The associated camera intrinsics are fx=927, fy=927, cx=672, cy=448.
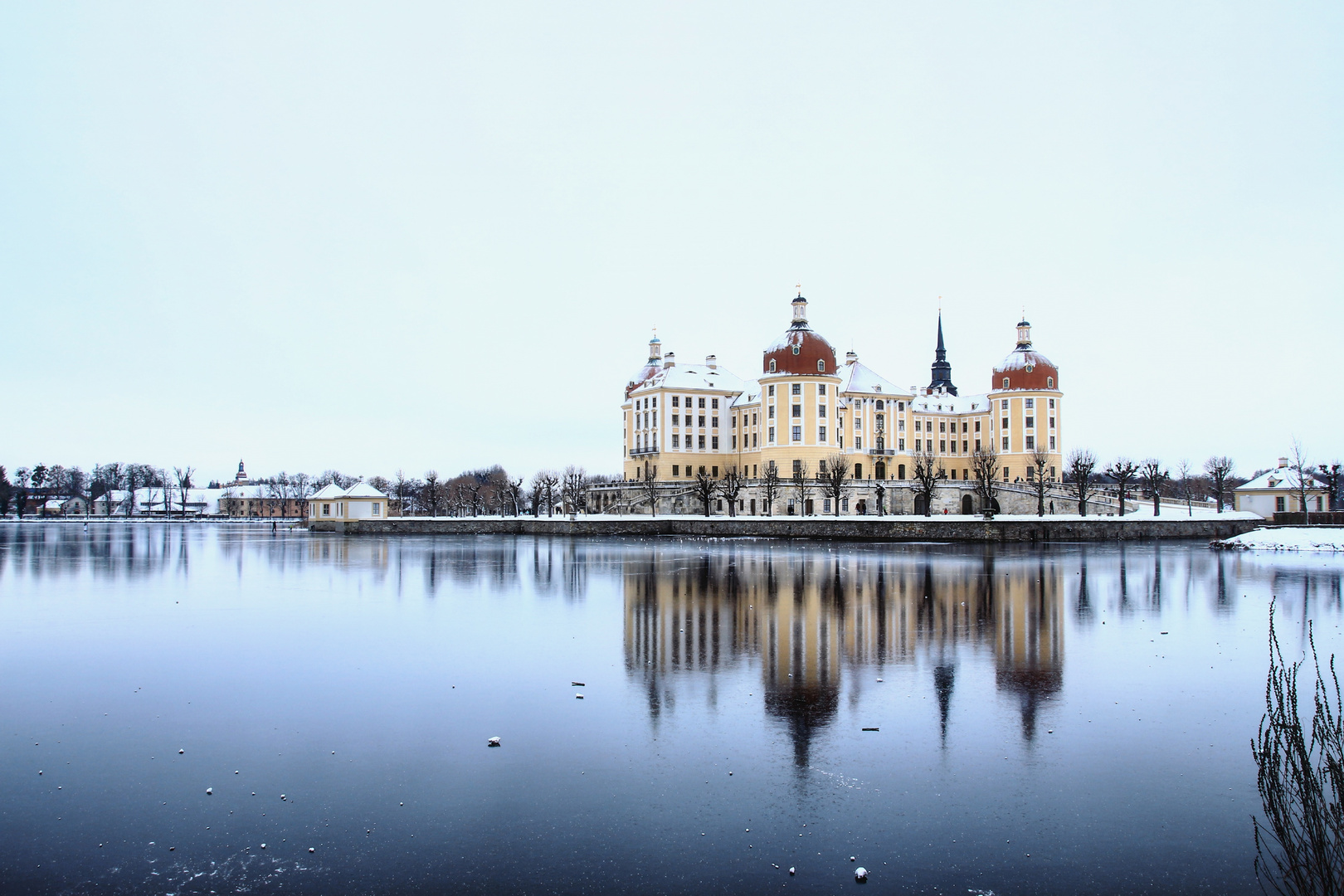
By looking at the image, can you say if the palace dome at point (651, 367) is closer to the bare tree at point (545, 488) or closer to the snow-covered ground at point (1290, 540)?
the bare tree at point (545, 488)

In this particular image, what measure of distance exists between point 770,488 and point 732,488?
3.26 meters

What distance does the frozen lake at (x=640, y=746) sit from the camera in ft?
24.7

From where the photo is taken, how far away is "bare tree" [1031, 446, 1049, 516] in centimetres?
7456

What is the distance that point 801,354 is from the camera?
83375 millimetres

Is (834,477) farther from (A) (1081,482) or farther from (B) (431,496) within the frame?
(B) (431,496)

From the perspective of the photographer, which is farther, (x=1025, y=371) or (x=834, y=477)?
(x=1025, y=371)

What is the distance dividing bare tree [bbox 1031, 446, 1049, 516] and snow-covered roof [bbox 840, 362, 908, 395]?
1402 cm

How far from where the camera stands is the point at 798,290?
283 feet

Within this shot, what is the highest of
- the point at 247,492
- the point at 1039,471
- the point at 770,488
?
the point at 1039,471

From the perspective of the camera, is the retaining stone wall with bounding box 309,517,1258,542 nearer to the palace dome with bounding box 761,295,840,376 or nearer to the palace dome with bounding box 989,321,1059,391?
the palace dome with bounding box 761,295,840,376

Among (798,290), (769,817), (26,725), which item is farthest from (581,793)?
(798,290)

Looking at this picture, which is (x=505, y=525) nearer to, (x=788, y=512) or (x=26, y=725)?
(x=788, y=512)

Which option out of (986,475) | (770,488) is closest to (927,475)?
(986,475)

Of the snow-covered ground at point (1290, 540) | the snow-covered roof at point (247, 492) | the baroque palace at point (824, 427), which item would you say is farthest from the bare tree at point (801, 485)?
the snow-covered roof at point (247, 492)
